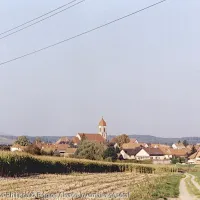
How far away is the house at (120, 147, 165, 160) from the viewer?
455ft

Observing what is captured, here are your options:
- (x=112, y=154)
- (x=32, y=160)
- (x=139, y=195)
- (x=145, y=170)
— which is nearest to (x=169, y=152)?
(x=112, y=154)

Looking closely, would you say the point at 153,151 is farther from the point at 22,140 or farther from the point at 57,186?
the point at 57,186

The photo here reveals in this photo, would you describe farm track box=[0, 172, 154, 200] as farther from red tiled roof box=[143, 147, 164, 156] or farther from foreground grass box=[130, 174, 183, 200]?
red tiled roof box=[143, 147, 164, 156]

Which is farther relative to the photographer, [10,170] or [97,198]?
[10,170]

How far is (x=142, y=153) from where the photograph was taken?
141m

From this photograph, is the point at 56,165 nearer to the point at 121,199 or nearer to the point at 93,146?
the point at 121,199

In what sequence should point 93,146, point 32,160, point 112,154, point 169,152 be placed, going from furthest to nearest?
point 169,152 < point 112,154 < point 93,146 < point 32,160

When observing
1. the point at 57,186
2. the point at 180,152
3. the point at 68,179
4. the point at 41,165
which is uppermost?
the point at 180,152

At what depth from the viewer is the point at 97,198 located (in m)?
17.8

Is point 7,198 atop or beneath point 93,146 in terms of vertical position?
beneath

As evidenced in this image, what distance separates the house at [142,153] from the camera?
139 m

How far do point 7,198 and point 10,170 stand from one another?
60.3ft

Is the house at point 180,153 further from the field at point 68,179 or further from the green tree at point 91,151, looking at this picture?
the field at point 68,179

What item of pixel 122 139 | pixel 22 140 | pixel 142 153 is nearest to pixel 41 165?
pixel 22 140
